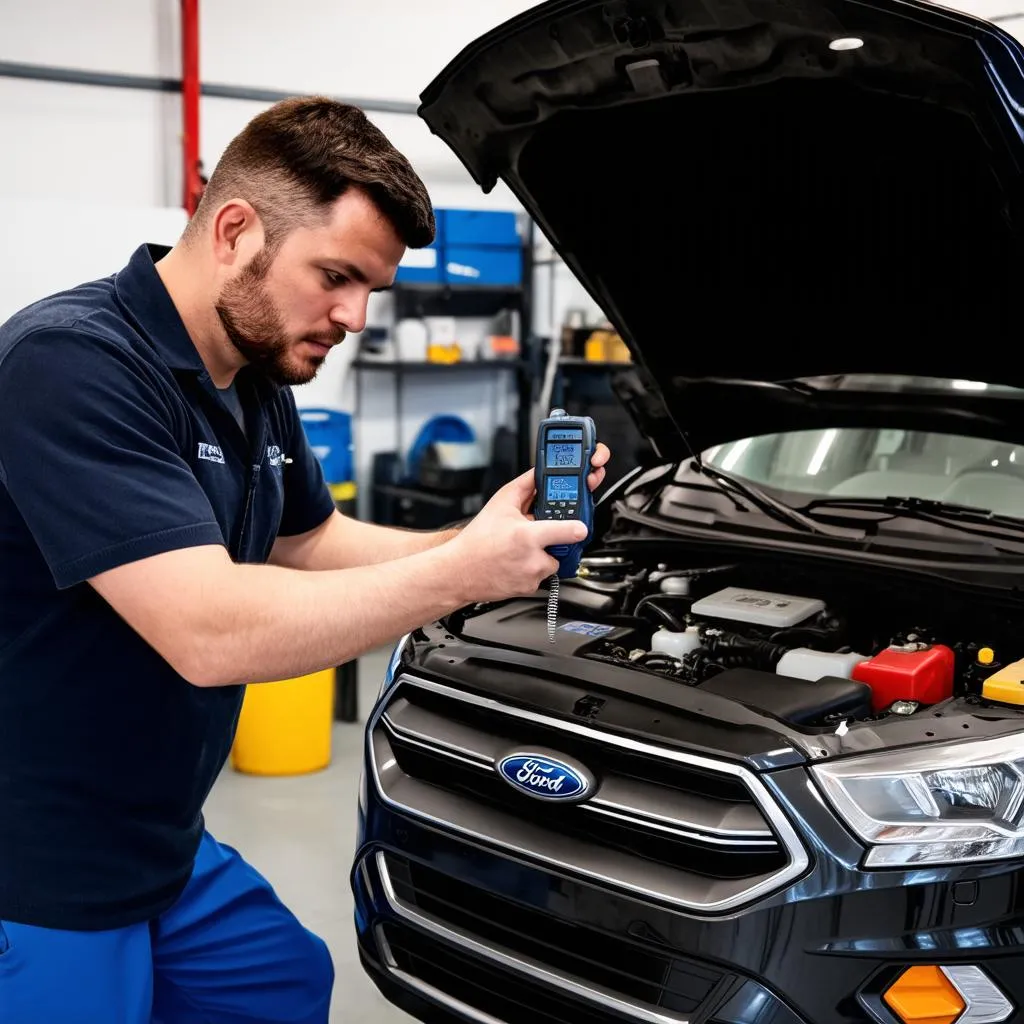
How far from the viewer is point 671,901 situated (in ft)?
5.31

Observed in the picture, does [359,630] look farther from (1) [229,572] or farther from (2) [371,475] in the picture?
(2) [371,475]

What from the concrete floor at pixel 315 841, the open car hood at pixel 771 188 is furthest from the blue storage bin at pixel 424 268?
the open car hood at pixel 771 188

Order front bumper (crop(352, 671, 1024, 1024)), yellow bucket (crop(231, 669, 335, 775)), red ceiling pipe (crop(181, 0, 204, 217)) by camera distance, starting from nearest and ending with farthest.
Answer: front bumper (crop(352, 671, 1024, 1024)), yellow bucket (crop(231, 669, 335, 775)), red ceiling pipe (crop(181, 0, 204, 217))

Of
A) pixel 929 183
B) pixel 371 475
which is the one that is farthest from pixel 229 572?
pixel 371 475

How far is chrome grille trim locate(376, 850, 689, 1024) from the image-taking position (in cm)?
166

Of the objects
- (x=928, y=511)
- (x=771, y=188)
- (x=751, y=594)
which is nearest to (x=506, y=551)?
(x=751, y=594)

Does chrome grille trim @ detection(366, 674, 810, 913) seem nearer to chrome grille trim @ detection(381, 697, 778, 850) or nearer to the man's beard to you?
chrome grille trim @ detection(381, 697, 778, 850)

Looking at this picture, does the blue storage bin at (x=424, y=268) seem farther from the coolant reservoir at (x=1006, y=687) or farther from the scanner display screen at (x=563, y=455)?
the coolant reservoir at (x=1006, y=687)

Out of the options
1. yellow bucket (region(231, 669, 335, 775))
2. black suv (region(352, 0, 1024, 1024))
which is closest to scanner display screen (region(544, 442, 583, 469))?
black suv (region(352, 0, 1024, 1024))

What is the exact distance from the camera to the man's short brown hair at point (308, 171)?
5.08ft

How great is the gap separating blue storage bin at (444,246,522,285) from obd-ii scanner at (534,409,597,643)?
4558mm

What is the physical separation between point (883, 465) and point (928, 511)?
340mm

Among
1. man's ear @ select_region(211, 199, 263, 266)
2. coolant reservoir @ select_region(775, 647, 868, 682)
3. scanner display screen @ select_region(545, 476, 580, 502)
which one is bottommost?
coolant reservoir @ select_region(775, 647, 868, 682)

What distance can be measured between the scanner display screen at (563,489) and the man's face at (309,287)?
1.17ft
